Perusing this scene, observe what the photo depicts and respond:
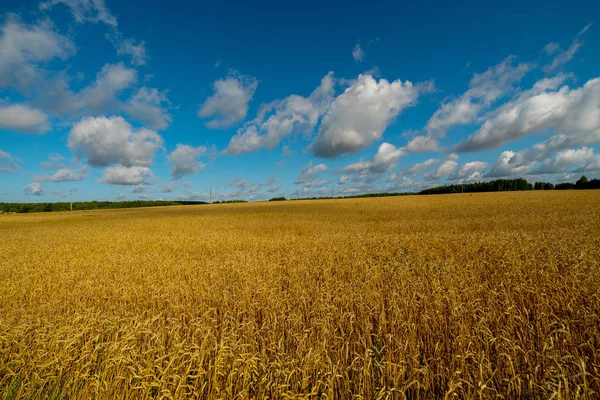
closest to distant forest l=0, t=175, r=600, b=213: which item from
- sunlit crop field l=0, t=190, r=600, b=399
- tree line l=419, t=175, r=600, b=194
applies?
tree line l=419, t=175, r=600, b=194

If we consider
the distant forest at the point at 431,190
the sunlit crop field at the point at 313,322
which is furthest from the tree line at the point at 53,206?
the sunlit crop field at the point at 313,322

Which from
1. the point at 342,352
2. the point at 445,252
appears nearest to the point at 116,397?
the point at 342,352

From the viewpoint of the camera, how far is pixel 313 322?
4844 mm

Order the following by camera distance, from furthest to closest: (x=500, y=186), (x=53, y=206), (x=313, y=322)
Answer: (x=500, y=186)
(x=53, y=206)
(x=313, y=322)

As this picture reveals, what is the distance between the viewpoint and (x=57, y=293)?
7.46 meters

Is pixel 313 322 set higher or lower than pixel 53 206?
lower

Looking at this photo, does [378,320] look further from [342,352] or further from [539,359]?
[539,359]

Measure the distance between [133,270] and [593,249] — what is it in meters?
16.3

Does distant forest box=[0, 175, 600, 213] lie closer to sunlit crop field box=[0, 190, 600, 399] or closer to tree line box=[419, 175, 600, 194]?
tree line box=[419, 175, 600, 194]

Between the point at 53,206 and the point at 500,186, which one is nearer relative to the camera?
the point at 53,206

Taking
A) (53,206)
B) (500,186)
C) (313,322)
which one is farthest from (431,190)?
(53,206)

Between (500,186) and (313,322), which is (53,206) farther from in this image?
(500,186)

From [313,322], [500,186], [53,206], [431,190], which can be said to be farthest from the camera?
[431,190]

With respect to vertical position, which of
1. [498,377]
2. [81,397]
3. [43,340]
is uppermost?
[43,340]
